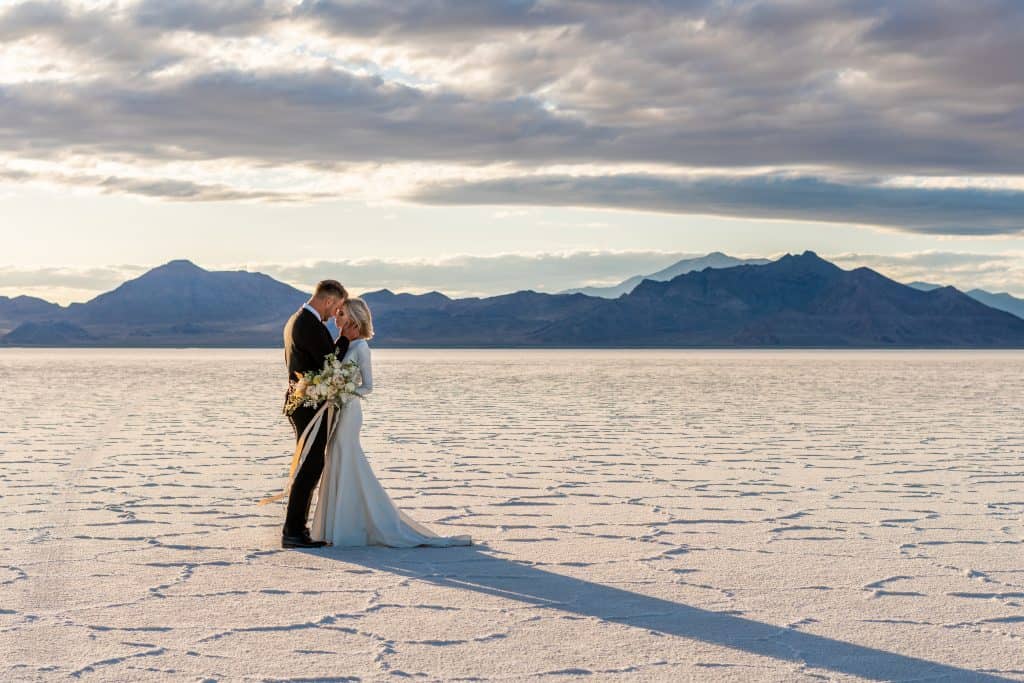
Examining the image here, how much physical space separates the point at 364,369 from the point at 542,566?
1418mm

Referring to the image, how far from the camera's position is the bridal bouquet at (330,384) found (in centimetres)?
661

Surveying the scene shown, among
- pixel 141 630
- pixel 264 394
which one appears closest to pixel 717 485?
pixel 141 630

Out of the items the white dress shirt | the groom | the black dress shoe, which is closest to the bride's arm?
the groom

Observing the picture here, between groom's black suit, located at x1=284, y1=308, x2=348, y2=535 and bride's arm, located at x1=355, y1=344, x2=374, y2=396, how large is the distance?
0.16 metres

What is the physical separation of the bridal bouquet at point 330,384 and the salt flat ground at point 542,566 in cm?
80

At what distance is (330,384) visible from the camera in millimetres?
6617

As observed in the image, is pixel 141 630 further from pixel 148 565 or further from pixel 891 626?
pixel 891 626

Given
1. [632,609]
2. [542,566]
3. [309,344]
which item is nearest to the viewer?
[632,609]

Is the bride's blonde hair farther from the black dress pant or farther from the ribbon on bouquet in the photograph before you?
the black dress pant

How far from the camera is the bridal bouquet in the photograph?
21.7ft

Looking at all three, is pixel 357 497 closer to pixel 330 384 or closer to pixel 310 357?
pixel 330 384

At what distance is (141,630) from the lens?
4.89 m

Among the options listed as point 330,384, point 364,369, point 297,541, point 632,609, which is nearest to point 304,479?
point 297,541

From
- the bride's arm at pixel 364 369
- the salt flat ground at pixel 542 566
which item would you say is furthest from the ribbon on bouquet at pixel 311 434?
the salt flat ground at pixel 542 566
